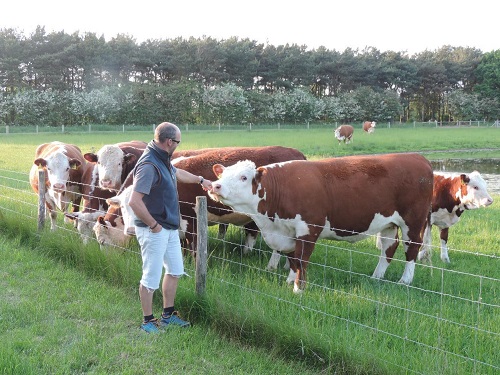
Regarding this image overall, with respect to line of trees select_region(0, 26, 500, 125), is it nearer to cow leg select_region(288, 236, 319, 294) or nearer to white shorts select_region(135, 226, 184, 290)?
cow leg select_region(288, 236, 319, 294)

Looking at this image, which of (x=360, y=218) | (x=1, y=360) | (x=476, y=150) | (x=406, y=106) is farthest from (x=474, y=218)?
(x=406, y=106)

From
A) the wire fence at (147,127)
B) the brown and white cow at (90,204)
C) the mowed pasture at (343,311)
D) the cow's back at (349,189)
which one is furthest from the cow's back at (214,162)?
the wire fence at (147,127)

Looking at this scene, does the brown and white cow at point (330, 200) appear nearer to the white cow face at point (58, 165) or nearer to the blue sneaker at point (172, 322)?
the blue sneaker at point (172, 322)

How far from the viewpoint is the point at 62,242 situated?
301 inches

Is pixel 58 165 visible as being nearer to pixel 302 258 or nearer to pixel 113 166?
pixel 113 166

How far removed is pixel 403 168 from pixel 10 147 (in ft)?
89.0

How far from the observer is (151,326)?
5172 mm

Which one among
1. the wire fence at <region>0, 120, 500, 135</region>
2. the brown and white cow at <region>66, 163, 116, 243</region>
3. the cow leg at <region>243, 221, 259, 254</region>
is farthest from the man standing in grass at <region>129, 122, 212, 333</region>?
the wire fence at <region>0, 120, 500, 135</region>

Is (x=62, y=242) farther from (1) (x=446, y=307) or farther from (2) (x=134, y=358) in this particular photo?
(1) (x=446, y=307)

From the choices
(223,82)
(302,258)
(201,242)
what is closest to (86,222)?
(201,242)

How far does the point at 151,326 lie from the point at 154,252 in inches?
30.3

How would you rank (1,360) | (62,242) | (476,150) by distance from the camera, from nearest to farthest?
(1,360) → (62,242) → (476,150)

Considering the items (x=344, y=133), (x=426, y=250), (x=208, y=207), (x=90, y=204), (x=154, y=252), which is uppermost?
(x=344, y=133)

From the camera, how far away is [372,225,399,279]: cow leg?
709cm
